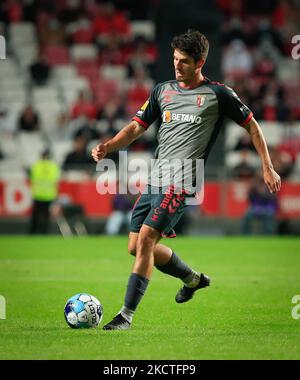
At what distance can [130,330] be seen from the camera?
7863mm

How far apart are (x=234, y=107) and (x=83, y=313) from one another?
2.24 meters

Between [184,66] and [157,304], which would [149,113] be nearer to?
[184,66]

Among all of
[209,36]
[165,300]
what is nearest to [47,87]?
[209,36]

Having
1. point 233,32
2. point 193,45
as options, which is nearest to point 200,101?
point 193,45

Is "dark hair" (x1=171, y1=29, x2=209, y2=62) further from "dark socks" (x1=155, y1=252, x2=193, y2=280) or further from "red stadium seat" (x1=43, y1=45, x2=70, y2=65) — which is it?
"red stadium seat" (x1=43, y1=45, x2=70, y2=65)

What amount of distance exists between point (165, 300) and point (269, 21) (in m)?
19.6

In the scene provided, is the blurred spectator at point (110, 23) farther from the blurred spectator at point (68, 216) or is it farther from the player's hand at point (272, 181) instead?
the player's hand at point (272, 181)

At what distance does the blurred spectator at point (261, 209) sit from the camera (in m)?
20.9

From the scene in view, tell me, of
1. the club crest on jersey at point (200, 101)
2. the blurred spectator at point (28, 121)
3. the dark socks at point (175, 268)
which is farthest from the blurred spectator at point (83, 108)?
the club crest on jersey at point (200, 101)

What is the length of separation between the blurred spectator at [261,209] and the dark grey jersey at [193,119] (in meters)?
12.5

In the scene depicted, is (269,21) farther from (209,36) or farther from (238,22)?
(209,36)

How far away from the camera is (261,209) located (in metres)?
21.0

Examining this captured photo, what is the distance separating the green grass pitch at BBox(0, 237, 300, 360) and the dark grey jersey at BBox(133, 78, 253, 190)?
1.43m

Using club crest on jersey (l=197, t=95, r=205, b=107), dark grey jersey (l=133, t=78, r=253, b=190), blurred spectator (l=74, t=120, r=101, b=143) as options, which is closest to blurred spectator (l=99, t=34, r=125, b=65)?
blurred spectator (l=74, t=120, r=101, b=143)
